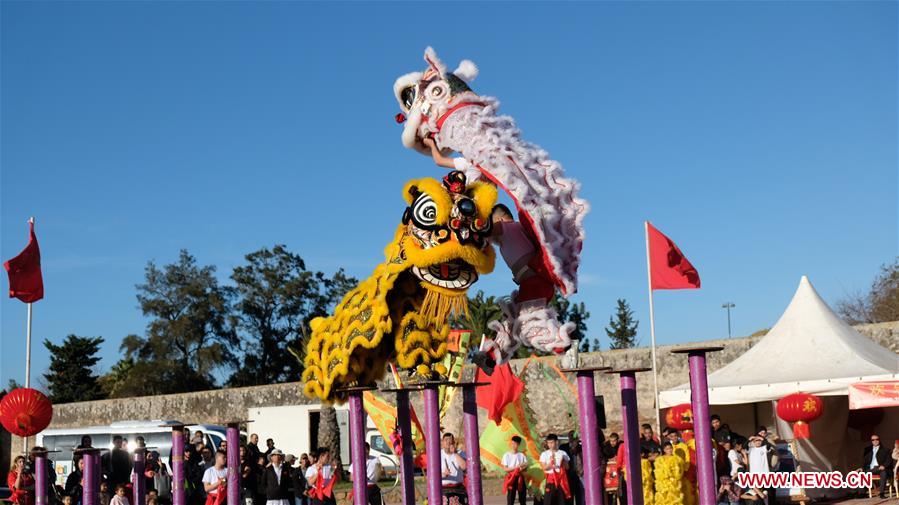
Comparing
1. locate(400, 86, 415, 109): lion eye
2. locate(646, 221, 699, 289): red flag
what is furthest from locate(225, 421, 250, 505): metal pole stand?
locate(646, 221, 699, 289): red flag

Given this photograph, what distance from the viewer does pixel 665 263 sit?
1526 centimetres

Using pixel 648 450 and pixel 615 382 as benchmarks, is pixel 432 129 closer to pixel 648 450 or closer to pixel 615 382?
pixel 648 450

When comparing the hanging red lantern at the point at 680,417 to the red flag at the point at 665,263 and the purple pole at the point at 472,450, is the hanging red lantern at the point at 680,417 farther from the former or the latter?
the purple pole at the point at 472,450

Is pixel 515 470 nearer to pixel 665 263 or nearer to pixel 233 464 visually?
pixel 665 263

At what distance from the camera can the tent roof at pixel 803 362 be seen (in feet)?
48.1

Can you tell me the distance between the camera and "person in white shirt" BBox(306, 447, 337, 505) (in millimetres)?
12164

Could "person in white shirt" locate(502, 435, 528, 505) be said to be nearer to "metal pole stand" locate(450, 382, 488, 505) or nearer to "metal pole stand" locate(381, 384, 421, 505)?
"metal pole stand" locate(381, 384, 421, 505)

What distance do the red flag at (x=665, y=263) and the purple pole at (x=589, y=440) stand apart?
7.70 m

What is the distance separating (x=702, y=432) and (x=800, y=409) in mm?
7660

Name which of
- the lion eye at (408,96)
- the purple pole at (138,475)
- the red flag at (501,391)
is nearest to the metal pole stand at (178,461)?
the purple pole at (138,475)

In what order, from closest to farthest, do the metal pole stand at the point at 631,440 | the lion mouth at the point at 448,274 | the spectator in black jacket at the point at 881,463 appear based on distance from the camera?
the metal pole stand at the point at 631,440
the lion mouth at the point at 448,274
the spectator in black jacket at the point at 881,463

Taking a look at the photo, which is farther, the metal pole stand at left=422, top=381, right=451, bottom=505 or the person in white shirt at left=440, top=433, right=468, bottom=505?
the person in white shirt at left=440, top=433, right=468, bottom=505

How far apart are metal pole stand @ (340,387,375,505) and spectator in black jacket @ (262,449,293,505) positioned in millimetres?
3822

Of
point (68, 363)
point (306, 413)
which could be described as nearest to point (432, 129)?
point (306, 413)
